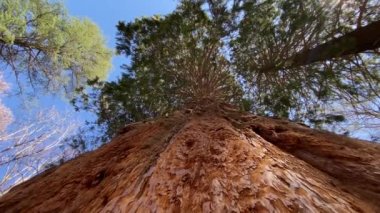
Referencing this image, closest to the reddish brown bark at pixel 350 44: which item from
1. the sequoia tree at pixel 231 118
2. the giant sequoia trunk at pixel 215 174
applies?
the sequoia tree at pixel 231 118

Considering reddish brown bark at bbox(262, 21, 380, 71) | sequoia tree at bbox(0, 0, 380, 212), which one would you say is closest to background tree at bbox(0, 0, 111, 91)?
sequoia tree at bbox(0, 0, 380, 212)

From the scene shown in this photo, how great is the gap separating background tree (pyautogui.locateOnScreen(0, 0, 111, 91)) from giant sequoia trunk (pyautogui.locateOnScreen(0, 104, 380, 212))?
258 inches

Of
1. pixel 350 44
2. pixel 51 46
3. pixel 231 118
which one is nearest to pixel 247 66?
pixel 350 44

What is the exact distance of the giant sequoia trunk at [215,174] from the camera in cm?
157

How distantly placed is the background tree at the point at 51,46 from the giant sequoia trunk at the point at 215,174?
258 inches

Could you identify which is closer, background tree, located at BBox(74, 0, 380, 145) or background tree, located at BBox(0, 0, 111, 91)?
background tree, located at BBox(74, 0, 380, 145)

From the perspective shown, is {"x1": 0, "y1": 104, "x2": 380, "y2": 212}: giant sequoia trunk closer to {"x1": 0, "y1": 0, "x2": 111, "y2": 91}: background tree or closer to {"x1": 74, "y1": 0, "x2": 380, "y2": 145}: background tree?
{"x1": 74, "y1": 0, "x2": 380, "y2": 145}: background tree

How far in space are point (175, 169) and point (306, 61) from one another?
4.78 meters

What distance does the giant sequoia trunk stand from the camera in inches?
61.7

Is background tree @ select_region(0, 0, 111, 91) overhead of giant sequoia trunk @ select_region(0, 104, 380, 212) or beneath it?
overhead

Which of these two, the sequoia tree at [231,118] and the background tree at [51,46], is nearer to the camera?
the sequoia tree at [231,118]

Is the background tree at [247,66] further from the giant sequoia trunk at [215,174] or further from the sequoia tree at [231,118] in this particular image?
the giant sequoia trunk at [215,174]

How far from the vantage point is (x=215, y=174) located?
184 centimetres

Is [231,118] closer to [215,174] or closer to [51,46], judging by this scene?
[215,174]
